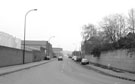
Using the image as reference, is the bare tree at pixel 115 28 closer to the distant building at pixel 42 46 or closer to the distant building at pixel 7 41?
the distant building at pixel 7 41

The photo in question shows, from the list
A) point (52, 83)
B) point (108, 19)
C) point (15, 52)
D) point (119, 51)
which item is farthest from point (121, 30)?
point (52, 83)

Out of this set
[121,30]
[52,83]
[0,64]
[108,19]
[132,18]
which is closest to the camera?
[52,83]

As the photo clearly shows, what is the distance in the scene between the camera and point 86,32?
73188 mm

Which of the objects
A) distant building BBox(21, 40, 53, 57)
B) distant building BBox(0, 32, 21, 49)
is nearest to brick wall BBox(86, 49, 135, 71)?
distant building BBox(0, 32, 21, 49)

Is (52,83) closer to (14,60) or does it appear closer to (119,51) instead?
(119,51)

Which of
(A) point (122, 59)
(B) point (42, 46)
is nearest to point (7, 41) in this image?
(A) point (122, 59)

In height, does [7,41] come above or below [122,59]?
above

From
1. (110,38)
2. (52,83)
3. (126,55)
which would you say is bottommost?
(52,83)

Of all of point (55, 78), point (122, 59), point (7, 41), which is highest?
point (7, 41)

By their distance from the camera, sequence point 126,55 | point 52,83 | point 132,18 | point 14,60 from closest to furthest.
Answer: point 52,83 → point 126,55 → point 14,60 → point 132,18

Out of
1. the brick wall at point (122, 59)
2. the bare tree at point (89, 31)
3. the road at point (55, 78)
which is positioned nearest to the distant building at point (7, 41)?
the road at point (55, 78)

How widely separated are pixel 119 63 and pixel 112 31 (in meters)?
23.1

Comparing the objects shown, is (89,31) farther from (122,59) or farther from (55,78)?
(55,78)

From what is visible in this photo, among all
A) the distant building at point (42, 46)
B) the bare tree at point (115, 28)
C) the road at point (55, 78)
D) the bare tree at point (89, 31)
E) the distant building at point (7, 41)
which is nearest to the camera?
the road at point (55, 78)
